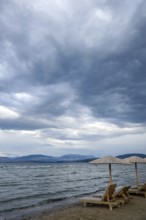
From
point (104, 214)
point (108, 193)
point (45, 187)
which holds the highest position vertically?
point (108, 193)

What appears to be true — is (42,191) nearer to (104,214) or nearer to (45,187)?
(45,187)

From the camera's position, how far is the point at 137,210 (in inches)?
437

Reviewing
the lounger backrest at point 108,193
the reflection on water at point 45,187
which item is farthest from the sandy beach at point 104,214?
the reflection on water at point 45,187

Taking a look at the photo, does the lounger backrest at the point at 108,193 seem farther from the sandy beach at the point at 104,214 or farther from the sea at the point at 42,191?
the sea at the point at 42,191

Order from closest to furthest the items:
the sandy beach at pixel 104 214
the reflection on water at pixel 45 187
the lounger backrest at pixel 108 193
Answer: the sandy beach at pixel 104 214 → the lounger backrest at pixel 108 193 → the reflection on water at pixel 45 187

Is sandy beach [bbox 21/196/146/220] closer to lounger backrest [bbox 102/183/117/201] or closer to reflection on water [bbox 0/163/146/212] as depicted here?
lounger backrest [bbox 102/183/117/201]

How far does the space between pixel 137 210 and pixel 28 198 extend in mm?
10734

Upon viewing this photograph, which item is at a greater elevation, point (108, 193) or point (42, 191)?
point (108, 193)

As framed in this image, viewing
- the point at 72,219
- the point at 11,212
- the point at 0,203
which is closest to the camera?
the point at 72,219

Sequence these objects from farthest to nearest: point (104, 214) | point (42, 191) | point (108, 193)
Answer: point (42, 191) < point (108, 193) < point (104, 214)

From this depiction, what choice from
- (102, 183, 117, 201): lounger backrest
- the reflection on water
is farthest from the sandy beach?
the reflection on water

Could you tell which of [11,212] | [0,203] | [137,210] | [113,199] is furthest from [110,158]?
[0,203]

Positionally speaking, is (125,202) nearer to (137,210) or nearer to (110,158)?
(137,210)

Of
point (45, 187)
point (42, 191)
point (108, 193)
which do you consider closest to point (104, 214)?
point (108, 193)
